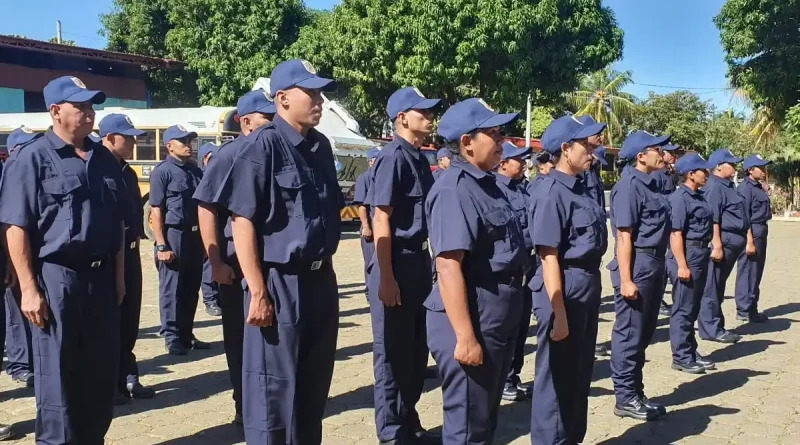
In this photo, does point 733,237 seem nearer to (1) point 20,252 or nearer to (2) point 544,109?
(1) point 20,252

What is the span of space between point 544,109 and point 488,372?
33.8 metres

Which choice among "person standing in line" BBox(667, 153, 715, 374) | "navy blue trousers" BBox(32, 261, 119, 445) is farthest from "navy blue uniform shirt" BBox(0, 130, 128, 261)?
"person standing in line" BBox(667, 153, 715, 374)

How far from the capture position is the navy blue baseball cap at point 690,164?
6.75 meters

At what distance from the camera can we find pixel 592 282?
406 centimetres

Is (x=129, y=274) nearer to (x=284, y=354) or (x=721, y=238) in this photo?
(x=284, y=354)

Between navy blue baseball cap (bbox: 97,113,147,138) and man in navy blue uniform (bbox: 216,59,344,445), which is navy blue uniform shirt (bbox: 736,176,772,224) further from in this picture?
man in navy blue uniform (bbox: 216,59,344,445)

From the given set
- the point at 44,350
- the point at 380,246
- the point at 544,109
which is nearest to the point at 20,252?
the point at 44,350

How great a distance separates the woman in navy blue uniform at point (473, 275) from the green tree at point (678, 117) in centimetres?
3958

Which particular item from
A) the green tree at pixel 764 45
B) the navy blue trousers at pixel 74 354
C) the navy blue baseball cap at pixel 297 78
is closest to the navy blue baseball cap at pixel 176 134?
the navy blue trousers at pixel 74 354

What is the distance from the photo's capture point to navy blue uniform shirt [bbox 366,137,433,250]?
440 cm

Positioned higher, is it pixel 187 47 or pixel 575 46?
pixel 187 47

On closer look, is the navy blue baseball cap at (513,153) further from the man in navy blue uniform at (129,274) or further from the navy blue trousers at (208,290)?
the navy blue trousers at (208,290)

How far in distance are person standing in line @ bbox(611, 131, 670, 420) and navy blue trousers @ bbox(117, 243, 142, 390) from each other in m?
3.30

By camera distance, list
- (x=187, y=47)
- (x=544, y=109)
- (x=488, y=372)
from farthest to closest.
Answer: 1. (x=544, y=109)
2. (x=187, y=47)
3. (x=488, y=372)
